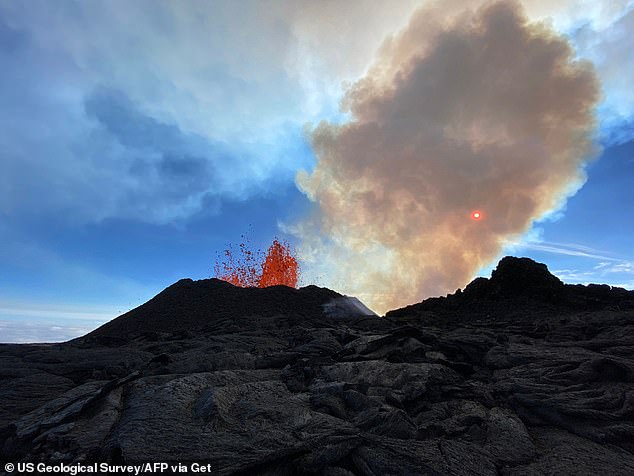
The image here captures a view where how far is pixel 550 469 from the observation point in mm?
5125

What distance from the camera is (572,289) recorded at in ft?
75.4

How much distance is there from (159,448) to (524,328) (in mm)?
14791

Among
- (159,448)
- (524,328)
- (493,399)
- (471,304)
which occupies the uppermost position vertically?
(471,304)

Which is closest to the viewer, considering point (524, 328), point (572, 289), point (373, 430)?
point (373, 430)

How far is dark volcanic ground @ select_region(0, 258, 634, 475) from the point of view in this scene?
508cm

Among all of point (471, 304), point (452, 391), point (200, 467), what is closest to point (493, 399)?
point (452, 391)

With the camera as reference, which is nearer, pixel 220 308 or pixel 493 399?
pixel 493 399

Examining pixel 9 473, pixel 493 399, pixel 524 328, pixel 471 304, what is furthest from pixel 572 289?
pixel 9 473

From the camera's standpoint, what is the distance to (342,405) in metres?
6.89

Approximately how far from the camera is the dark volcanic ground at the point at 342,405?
16.7 feet

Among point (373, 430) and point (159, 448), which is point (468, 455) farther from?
point (159, 448)

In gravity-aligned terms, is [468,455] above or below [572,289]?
below

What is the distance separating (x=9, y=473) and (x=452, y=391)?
7378 mm

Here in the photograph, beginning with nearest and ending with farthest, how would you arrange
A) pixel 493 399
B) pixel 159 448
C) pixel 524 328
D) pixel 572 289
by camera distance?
pixel 159 448 → pixel 493 399 → pixel 524 328 → pixel 572 289
